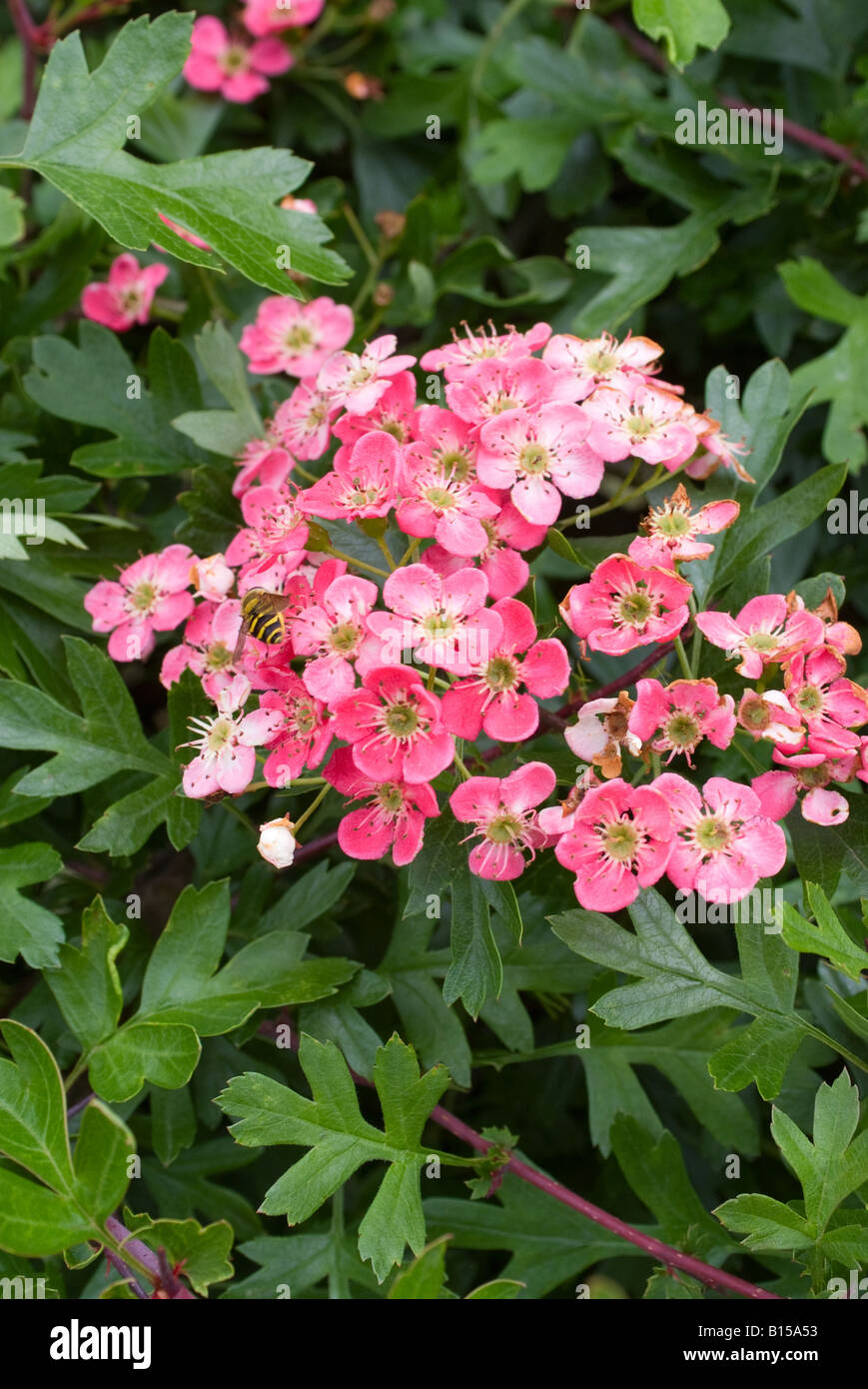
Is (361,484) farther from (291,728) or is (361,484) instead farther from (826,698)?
(826,698)

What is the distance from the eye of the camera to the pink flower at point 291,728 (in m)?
0.96

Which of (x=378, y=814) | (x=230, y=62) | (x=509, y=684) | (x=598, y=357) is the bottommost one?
(x=378, y=814)

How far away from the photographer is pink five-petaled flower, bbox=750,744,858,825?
95 centimetres

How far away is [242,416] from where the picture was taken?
4.23ft

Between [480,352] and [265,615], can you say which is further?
[480,352]

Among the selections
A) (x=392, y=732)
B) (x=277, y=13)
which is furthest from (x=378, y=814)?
(x=277, y=13)

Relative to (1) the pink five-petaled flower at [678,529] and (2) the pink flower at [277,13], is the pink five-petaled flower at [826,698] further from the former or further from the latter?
(2) the pink flower at [277,13]

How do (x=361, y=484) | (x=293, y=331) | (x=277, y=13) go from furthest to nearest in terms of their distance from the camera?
(x=277, y=13)
(x=293, y=331)
(x=361, y=484)

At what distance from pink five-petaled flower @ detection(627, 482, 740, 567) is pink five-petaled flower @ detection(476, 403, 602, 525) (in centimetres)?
6

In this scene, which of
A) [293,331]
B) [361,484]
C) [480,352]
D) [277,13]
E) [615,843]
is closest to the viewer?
[615,843]

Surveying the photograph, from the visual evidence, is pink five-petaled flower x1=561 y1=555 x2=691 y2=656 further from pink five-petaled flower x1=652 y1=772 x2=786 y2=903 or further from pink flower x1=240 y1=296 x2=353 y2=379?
pink flower x1=240 y1=296 x2=353 y2=379

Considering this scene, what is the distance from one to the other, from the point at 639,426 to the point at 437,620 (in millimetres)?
271

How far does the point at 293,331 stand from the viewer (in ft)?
4.34
